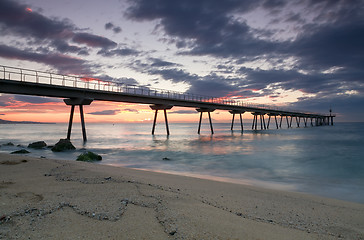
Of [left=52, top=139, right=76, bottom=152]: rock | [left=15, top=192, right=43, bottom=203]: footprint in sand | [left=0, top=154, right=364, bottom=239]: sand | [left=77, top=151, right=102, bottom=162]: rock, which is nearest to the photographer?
[left=0, top=154, right=364, bottom=239]: sand

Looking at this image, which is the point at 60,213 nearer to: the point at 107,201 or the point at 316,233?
the point at 107,201

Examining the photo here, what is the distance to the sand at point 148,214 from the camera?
3.17 m

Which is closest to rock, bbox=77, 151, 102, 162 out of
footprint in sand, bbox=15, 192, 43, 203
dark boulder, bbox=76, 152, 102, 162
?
dark boulder, bbox=76, 152, 102, 162

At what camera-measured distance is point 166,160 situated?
15.9 m

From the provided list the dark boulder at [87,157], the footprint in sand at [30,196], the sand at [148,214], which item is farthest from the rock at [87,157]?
the footprint in sand at [30,196]

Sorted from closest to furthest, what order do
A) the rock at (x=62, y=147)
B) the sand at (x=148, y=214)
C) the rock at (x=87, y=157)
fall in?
the sand at (x=148, y=214) → the rock at (x=87, y=157) → the rock at (x=62, y=147)

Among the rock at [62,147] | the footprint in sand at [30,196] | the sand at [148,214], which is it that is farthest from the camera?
the rock at [62,147]

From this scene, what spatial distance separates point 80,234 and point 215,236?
207 cm

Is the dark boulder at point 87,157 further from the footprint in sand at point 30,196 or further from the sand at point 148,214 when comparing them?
the footprint in sand at point 30,196

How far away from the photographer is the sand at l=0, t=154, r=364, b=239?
317cm

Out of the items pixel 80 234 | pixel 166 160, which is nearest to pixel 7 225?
pixel 80 234

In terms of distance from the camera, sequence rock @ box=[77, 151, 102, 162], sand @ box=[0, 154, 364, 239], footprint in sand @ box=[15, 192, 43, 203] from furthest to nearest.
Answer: rock @ box=[77, 151, 102, 162] → footprint in sand @ box=[15, 192, 43, 203] → sand @ box=[0, 154, 364, 239]

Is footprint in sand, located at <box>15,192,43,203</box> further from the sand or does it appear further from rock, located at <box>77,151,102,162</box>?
rock, located at <box>77,151,102,162</box>

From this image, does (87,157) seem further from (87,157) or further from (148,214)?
(148,214)
